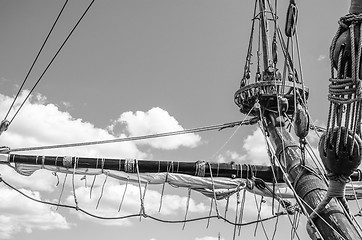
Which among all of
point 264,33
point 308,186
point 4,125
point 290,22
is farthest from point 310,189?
point 4,125

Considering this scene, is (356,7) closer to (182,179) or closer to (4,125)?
(182,179)

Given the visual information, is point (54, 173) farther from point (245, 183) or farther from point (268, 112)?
point (268, 112)

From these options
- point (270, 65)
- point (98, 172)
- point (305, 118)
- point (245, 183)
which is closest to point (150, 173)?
point (98, 172)

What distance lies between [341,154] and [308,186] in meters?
2.67

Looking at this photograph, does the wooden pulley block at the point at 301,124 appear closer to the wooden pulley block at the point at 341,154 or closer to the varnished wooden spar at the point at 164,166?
the wooden pulley block at the point at 341,154

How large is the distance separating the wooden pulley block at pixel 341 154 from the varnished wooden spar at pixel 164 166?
226 inches

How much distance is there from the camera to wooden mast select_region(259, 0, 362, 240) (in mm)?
4810

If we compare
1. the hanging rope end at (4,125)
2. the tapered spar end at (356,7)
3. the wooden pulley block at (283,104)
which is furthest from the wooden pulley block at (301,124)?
the hanging rope end at (4,125)

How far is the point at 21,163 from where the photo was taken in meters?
9.52

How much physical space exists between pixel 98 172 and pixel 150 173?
1.12 metres

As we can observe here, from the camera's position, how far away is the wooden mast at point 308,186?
4810mm

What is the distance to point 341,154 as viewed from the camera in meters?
3.32

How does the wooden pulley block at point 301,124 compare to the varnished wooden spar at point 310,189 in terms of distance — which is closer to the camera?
the varnished wooden spar at point 310,189

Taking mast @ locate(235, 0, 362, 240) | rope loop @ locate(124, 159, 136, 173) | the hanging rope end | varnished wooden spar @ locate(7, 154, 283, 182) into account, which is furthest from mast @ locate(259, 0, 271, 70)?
the hanging rope end
